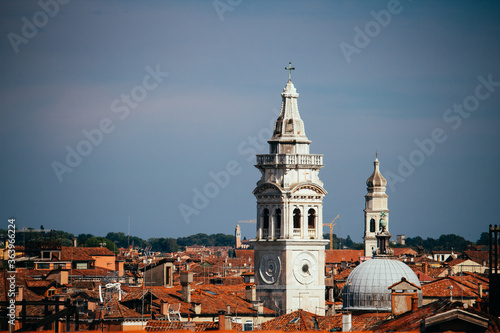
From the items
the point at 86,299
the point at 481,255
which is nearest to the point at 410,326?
the point at 86,299

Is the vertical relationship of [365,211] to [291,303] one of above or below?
above

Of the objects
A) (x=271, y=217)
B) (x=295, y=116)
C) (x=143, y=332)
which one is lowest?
(x=143, y=332)

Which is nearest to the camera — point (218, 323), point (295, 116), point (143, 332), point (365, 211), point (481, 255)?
point (143, 332)

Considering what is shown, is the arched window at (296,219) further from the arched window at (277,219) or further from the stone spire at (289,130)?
the stone spire at (289,130)

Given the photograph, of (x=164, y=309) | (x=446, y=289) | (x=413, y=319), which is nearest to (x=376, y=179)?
(x=446, y=289)

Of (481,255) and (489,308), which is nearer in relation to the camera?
(489,308)

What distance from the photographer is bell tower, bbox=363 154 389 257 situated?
119m

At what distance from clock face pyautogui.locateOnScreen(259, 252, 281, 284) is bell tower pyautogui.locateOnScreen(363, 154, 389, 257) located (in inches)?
2304

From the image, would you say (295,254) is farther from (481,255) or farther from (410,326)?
(481,255)

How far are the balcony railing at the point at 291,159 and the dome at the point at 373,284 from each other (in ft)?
17.3

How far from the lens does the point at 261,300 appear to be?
60625 millimetres

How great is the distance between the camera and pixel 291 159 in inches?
2391

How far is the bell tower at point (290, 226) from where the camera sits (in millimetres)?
60375

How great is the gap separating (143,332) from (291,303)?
894 inches
